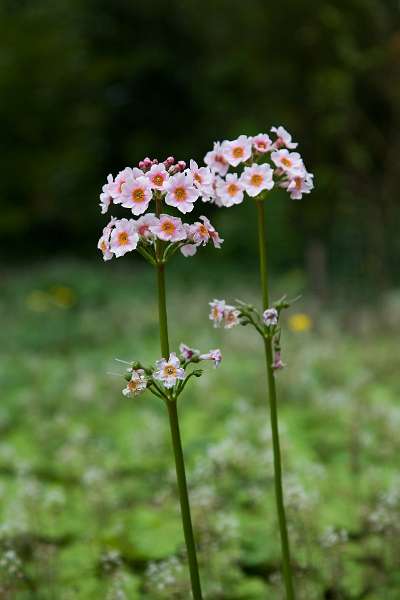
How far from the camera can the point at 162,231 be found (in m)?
1.91

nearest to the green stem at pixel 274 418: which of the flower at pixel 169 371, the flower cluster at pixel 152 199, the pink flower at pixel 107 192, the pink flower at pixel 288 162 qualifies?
the pink flower at pixel 288 162

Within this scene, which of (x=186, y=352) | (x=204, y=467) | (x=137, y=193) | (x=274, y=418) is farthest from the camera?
(x=204, y=467)

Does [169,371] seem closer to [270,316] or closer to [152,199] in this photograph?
[270,316]

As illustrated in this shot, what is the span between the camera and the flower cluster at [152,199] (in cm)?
189

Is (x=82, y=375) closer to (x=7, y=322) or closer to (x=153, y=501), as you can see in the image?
(x=153, y=501)

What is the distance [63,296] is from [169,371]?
10392 millimetres

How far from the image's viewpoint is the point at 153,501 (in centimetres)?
447

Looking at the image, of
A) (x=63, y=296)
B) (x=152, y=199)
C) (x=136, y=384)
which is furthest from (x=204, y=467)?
(x=63, y=296)

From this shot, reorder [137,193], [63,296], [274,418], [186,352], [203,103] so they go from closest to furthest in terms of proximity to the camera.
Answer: [137,193] < [186,352] < [274,418] < [63,296] < [203,103]

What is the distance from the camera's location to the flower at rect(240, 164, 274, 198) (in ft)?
6.72

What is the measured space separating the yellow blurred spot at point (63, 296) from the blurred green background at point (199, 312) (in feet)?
0.32

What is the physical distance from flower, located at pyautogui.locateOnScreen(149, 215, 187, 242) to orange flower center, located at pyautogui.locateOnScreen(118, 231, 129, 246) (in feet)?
0.24

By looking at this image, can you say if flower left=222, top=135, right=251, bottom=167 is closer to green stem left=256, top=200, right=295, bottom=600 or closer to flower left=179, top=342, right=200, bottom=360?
green stem left=256, top=200, right=295, bottom=600

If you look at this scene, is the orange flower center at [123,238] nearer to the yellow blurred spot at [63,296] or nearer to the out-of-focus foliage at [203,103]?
the out-of-focus foliage at [203,103]
